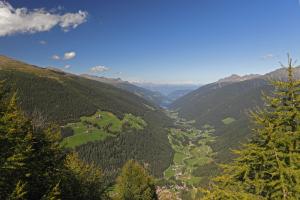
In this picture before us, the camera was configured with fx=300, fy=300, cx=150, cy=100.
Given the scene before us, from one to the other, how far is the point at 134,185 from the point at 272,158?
46.8 metres

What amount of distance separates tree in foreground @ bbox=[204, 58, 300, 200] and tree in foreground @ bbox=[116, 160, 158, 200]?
43036mm

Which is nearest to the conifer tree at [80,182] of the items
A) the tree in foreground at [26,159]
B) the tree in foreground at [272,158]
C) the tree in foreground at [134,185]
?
the tree in foreground at [26,159]

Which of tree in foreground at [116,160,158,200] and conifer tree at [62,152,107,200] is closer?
conifer tree at [62,152,107,200]

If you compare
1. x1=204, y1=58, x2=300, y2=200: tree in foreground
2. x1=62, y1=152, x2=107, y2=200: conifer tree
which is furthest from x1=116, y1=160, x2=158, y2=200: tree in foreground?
x1=204, y1=58, x2=300, y2=200: tree in foreground

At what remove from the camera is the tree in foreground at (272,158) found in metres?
15.8

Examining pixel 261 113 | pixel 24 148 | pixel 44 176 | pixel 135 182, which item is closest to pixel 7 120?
pixel 24 148

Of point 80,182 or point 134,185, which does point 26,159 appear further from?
point 134,185

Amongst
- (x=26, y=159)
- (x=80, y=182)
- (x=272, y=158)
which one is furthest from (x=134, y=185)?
(x=272, y=158)

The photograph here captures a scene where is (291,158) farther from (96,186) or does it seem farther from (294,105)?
(96,186)

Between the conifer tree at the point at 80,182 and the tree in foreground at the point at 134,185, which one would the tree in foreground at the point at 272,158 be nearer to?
the conifer tree at the point at 80,182

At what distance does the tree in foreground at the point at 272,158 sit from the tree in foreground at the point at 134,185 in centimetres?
4304

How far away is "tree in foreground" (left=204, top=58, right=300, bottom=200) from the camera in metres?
15.8

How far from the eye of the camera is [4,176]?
19.3 meters

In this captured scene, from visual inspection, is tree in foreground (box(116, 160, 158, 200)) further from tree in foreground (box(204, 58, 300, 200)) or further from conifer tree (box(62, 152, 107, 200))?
Result: tree in foreground (box(204, 58, 300, 200))
